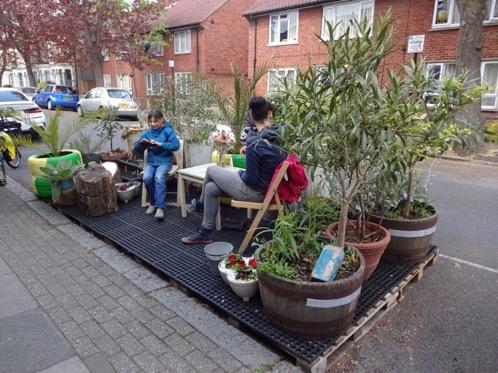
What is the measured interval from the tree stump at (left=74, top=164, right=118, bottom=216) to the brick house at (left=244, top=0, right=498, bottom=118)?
244 inches

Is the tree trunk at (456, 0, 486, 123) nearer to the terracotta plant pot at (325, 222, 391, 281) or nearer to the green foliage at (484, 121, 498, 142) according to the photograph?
the green foliage at (484, 121, 498, 142)

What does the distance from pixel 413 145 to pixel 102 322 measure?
8.77 ft

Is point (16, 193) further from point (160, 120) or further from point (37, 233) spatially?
point (160, 120)

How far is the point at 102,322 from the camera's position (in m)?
2.73

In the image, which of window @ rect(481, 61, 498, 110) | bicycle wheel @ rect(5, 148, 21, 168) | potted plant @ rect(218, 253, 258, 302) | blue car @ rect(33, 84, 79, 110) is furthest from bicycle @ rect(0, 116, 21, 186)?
blue car @ rect(33, 84, 79, 110)

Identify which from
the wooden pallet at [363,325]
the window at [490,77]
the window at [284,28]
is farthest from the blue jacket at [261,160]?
the window at [284,28]

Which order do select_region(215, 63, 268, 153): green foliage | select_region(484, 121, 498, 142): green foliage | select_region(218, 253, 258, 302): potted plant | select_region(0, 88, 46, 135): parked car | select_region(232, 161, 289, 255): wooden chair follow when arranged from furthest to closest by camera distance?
select_region(484, 121, 498, 142): green foliage → select_region(0, 88, 46, 135): parked car → select_region(215, 63, 268, 153): green foliage → select_region(232, 161, 289, 255): wooden chair → select_region(218, 253, 258, 302): potted plant

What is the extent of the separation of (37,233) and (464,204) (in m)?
5.98

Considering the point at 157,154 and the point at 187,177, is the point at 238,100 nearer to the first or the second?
the point at 157,154

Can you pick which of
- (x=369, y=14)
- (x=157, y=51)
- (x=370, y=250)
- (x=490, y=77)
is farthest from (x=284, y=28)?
(x=370, y=250)

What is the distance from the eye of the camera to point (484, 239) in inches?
173

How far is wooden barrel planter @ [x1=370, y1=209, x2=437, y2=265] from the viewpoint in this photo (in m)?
3.32

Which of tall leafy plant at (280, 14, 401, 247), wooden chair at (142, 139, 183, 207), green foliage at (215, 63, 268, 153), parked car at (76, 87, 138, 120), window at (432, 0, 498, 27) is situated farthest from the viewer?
parked car at (76, 87, 138, 120)

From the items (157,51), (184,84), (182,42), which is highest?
(182,42)
